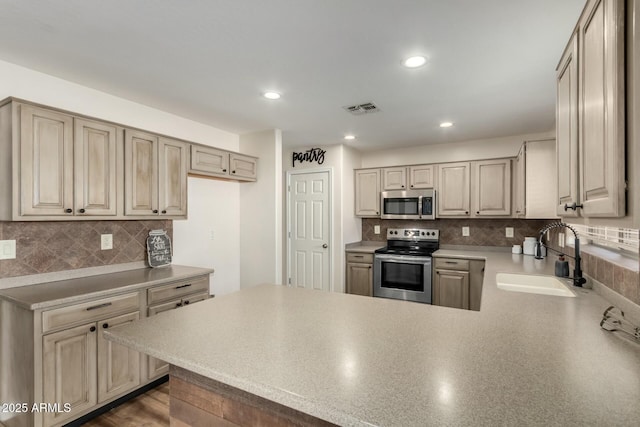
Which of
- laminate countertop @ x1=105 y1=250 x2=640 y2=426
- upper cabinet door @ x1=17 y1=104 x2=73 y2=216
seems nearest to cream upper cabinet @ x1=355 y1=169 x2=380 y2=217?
laminate countertop @ x1=105 y1=250 x2=640 y2=426

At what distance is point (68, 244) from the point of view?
2.37 metres

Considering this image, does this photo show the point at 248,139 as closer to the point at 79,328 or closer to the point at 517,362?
the point at 79,328

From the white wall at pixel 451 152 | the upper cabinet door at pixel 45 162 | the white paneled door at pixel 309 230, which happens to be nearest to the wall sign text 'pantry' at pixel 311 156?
the white paneled door at pixel 309 230

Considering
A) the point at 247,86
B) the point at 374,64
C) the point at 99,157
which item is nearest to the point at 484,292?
the point at 374,64

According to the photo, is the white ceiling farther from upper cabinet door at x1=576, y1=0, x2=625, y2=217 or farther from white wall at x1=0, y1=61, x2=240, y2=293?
upper cabinet door at x1=576, y1=0, x2=625, y2=217

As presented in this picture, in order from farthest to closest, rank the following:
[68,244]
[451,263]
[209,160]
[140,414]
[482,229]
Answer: [482,229]
[451,263]
[209,160]
[68,244]
[140,414]

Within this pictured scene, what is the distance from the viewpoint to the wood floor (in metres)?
2.10

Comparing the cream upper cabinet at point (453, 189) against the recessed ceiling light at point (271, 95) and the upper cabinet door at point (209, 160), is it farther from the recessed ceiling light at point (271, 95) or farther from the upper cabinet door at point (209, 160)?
the upper cabinet door at point (209, 160)

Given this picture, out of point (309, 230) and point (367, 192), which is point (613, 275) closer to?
point (367, 192)

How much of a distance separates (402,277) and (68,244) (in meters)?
3.54

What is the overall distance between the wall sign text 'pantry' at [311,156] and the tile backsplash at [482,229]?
149cm

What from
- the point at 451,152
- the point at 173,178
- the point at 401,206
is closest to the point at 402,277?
the point at 401,206

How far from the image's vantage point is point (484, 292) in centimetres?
202

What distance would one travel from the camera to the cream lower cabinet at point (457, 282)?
370 cm
